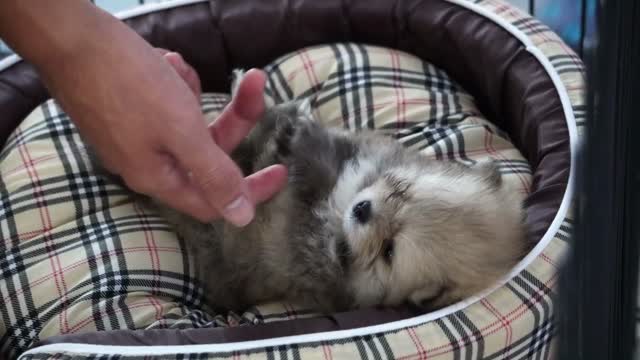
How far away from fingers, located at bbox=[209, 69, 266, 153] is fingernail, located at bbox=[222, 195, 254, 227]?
11.9 inches

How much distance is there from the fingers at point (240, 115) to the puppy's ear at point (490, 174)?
420 millimetres

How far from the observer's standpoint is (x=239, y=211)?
1.20m

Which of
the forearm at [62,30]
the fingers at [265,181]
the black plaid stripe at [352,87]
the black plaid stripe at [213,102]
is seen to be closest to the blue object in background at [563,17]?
the black plaid stripe at [352,87]

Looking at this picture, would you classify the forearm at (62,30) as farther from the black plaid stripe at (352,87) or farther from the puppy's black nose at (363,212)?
the black plaid stripe at (352,87)

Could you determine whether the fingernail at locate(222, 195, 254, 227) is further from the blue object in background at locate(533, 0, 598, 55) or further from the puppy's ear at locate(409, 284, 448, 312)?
the blue object in background at locate(533, 0, 598, 55)

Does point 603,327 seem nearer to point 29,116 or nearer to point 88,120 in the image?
point 88,120

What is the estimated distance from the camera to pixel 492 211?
1457 mm

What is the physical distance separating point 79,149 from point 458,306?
0.86m

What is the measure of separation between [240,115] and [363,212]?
0.31m

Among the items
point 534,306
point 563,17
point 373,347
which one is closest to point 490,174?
point 534,306

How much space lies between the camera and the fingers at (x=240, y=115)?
4.88ft

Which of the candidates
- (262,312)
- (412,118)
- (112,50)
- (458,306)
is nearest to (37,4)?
(112,50)

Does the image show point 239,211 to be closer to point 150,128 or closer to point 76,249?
point 150,128

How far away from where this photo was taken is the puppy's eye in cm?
138
